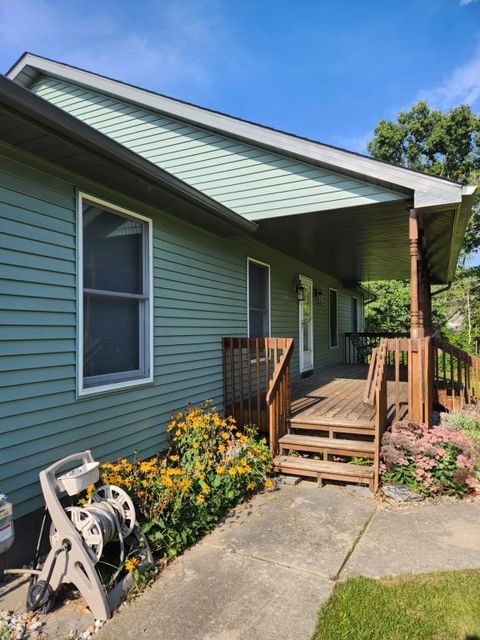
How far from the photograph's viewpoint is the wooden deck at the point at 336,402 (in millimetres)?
4941

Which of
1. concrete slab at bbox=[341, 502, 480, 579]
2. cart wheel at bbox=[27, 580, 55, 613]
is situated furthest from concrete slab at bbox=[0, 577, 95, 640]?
concrete slab at bbox=[341, 502, 480, 579]

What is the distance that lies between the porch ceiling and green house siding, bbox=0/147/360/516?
212cm

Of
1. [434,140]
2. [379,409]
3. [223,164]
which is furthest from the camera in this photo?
[434,140]

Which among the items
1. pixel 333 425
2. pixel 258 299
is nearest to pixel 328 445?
pixel 333 425

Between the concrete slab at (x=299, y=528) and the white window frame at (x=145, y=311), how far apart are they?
5.09 feet

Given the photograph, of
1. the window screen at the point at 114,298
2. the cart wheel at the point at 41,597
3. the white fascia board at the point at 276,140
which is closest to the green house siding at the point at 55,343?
the window screen at the point at 114,298

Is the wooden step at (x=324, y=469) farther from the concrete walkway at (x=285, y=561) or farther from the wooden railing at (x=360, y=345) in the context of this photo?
the wooden railing at (x=360, y=345)

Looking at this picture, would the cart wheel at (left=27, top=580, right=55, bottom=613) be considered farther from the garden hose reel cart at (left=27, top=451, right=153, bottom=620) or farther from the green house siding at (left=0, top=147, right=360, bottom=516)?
the green house siding at (left=0, top=147, right=360, bottom=516)

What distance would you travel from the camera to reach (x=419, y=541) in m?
3.11

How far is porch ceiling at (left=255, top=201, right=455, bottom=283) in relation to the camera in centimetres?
565

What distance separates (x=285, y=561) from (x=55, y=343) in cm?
235

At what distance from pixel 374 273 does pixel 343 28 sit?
20.8 ft

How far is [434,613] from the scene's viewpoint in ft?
7.48

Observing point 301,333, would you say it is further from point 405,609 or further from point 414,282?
point 405,609
